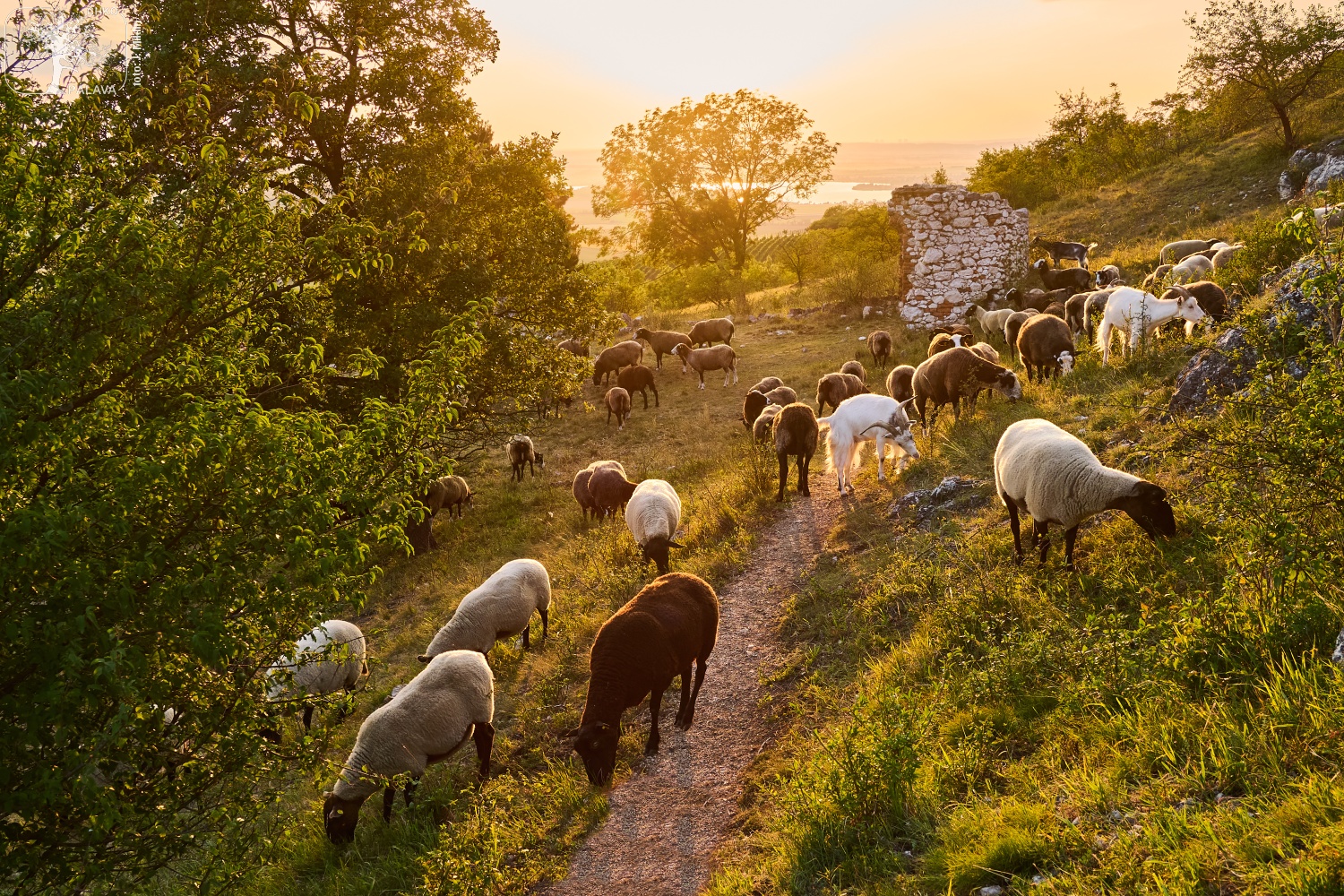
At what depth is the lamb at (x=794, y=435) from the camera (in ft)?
41.6

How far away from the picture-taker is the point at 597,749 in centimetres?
686

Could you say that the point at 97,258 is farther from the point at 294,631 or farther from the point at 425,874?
the point at 425,874

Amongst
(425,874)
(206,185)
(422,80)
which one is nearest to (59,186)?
(206,185)

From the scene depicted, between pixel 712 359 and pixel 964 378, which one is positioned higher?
pixel 712 359

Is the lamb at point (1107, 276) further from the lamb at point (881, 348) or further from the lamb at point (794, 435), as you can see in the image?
the lamb at point (794, 435)

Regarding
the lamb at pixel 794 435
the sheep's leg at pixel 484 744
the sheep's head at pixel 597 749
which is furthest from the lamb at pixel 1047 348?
the sheep's leg at pixel 484 744

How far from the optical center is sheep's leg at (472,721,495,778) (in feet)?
25.3

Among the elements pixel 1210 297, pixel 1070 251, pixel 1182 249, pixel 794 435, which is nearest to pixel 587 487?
pixel 794 435

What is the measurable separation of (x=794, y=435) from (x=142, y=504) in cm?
986

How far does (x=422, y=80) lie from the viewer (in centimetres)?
1460

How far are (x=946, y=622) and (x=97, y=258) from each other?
7.55 m

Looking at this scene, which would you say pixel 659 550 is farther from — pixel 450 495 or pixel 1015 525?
pixel 450 495

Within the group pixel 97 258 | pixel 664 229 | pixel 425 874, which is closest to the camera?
pixel 97 258

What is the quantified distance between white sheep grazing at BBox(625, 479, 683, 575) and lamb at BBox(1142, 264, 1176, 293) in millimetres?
13022
